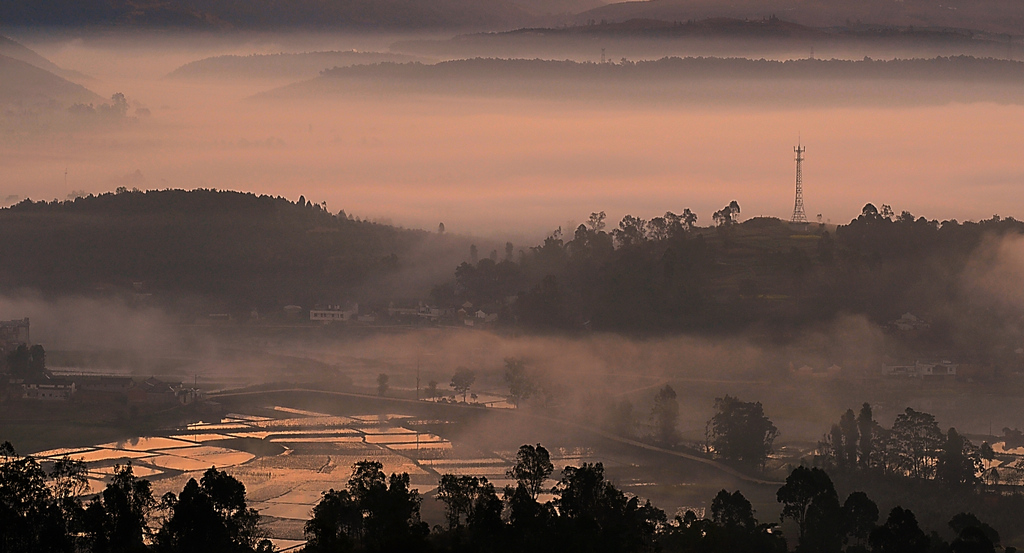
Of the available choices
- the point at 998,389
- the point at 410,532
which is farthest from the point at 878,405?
the point at 410,532

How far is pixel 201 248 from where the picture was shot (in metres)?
110

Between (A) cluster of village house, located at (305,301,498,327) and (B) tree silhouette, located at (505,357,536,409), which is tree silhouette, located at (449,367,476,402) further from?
(A) cluster of village house, located at (305,301,498,327)

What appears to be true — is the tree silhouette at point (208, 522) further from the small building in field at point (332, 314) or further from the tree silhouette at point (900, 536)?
the small building in field at point (332, 314)

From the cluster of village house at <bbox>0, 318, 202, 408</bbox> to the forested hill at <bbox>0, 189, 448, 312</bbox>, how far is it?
29.4 m

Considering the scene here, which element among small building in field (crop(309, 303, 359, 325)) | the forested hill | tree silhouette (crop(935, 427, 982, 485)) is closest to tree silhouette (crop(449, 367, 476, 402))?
small building in field (crop(309, 303, 359, 325))

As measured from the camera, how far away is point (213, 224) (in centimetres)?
11412

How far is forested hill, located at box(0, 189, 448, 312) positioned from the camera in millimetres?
103000

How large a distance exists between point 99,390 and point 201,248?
4467cm

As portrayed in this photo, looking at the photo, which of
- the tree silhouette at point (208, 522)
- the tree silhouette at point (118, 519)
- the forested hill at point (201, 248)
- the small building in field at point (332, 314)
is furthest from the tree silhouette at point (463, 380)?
the tree silhouette at point (118, 519)

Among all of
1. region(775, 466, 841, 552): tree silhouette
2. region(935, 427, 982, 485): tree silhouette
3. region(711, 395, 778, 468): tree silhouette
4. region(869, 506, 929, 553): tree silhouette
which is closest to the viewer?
region(869, 506, 929, 553): tree silhouette

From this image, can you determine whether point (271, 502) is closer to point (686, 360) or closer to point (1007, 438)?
point (1007, 438)

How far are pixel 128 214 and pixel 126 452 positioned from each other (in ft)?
197

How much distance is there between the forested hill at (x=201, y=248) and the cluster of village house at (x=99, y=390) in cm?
2942

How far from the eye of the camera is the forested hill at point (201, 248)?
338ft
